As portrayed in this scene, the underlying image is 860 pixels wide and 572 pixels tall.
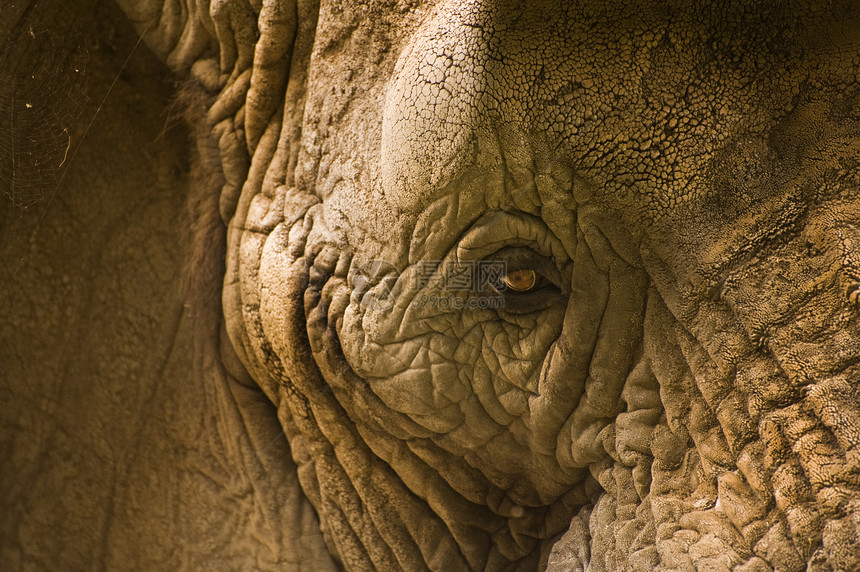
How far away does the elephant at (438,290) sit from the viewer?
1.16 m

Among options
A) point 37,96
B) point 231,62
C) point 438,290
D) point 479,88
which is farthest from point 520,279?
point 37,96

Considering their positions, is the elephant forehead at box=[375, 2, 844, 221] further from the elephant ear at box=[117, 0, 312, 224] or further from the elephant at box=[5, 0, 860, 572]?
the elephant ear at box=[117, 0, 312, 224]

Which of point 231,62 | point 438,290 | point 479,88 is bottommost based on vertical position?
point 438,290

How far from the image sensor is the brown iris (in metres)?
1.35

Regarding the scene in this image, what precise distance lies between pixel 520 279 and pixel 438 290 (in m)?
0.14

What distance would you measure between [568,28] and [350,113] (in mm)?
421

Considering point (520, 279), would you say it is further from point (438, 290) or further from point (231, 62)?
point (231, 62)

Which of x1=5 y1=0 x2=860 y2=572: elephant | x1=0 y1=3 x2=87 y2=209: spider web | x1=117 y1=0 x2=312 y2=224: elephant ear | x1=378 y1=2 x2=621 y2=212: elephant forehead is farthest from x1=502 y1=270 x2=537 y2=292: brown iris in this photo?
x1=0 y1=3 x2=87 y2=209: spider web

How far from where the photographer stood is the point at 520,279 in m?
1.35

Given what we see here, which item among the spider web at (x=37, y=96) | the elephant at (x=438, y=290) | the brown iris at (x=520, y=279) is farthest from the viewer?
the spider web at (x=37, y=96)

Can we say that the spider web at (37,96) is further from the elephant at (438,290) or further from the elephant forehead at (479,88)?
the elephant forehead at (479,88)

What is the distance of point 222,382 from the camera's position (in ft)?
5.82

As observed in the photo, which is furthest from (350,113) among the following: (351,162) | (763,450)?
(763,450)

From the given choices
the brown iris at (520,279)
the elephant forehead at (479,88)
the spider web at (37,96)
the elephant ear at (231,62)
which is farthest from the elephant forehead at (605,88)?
the spider web at (37,96)
